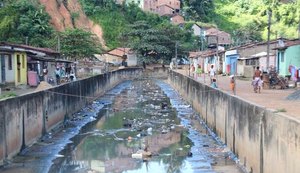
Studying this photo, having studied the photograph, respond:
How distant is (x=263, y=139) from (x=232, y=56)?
43726mm

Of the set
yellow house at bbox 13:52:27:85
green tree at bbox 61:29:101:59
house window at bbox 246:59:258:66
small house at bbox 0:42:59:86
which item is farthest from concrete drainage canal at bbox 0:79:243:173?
→ green tree at bbox 61:29:101:59

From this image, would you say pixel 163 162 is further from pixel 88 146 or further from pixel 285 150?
pixel 285 150

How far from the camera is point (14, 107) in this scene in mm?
17438

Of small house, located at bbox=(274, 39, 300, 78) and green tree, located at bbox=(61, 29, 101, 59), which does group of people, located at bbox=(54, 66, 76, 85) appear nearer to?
green tree, located at bbox=(61, 29, 101, 59)

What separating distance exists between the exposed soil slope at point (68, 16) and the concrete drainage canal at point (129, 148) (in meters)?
65.3

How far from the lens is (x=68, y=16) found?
98.3 metres

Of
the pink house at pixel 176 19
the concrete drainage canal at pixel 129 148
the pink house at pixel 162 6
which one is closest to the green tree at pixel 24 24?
the pink house at pixel 176 19

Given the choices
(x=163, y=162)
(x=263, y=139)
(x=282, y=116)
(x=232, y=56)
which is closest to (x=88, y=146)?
(x=163, y=162)

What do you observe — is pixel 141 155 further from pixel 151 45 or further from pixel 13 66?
pixel 151 45

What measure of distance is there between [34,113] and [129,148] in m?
4.47

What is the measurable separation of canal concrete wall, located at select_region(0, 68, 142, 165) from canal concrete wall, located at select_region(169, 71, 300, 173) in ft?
26.0

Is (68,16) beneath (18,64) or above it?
above

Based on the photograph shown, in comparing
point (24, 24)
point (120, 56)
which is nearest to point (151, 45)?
point (120, 56)

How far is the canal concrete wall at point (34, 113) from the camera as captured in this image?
16.3 metres
